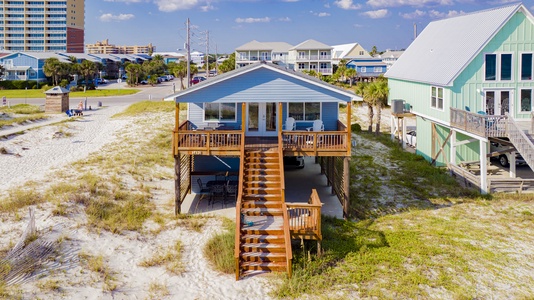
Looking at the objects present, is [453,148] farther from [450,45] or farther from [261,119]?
[261,119]

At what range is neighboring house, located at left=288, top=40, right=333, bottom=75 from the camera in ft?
289

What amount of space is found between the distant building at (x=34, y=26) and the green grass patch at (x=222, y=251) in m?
168

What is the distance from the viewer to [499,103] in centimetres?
2339

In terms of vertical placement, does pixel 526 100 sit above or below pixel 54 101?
below

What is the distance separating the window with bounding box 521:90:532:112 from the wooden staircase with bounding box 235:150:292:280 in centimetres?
1514

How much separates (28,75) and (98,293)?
80.4 metres

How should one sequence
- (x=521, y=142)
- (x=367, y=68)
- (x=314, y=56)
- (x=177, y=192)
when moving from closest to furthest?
(x=177, y=192)
(x=521, y=142)
(x=314, y=56)
(x=367, y=68)

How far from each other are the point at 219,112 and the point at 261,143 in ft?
9.67

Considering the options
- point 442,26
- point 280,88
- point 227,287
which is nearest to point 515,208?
point 280,88

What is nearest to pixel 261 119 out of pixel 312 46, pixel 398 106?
pixel 398 106

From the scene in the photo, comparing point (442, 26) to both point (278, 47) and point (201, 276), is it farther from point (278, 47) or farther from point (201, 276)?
point (278, 47)

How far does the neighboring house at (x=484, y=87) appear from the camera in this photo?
21266 millimetres

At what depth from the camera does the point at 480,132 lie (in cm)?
2125

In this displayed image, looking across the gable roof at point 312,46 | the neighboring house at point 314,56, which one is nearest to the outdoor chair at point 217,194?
the neighboring house at point 314,56
